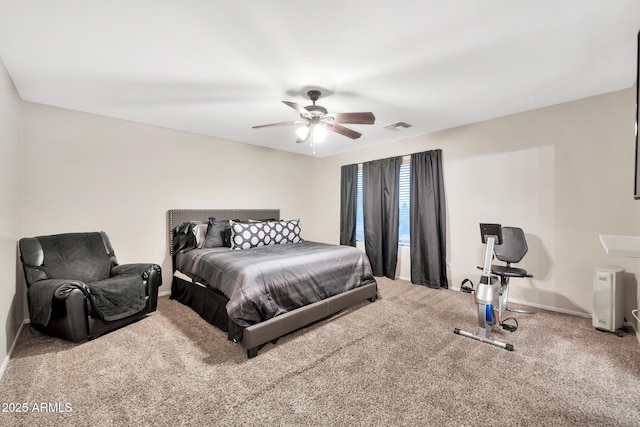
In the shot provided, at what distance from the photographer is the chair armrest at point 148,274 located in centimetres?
290

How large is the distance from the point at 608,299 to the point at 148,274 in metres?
4.64

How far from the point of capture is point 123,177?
11.6ft

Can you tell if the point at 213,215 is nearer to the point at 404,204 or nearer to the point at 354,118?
the point at 354,118

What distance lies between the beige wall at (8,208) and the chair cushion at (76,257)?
251 millimetres

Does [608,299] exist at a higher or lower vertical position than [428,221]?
lower

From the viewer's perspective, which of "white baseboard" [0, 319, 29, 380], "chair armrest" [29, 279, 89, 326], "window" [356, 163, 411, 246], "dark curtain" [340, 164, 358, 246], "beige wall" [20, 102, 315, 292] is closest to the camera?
"white baseboard" [0, 319, 29, 380]

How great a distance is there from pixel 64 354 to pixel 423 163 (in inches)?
186

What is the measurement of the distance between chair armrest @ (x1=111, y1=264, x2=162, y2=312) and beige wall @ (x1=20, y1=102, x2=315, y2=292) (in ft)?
2.37

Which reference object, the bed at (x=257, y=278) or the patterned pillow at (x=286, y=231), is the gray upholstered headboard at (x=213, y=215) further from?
the patterned pillow at (x=286, y=231)

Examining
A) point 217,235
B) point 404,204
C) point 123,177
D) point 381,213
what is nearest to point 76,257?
point 123,177

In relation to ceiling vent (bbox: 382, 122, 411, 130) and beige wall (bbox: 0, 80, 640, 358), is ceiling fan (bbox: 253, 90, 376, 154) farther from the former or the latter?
beige wall (bbox: 0, 80, 640, 358)

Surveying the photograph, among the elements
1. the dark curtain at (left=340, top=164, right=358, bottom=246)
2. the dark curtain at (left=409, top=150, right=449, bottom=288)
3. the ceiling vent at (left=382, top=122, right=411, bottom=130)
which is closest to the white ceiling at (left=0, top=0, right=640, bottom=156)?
the ceiling vent at (left=382, top=122, right=411, bottom=130)

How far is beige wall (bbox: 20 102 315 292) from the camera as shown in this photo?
9.89ft

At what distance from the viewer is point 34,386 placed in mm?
1842
